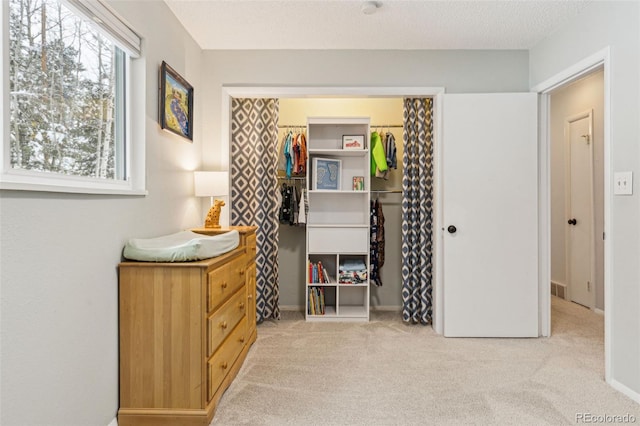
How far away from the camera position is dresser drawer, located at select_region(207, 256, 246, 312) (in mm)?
1807

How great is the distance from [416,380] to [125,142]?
2183mm

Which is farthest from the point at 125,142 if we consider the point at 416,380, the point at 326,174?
the point at 416,380

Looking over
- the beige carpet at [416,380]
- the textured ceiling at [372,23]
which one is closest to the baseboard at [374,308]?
the beige carpet at [416,380]

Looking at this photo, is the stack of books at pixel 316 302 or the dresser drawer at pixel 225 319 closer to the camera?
the dresser drawer at pixel 225 319

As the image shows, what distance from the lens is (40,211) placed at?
1.30 meters

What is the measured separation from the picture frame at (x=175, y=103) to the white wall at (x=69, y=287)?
0.21 ft

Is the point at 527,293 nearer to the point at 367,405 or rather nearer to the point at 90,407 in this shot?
the point at 367,405

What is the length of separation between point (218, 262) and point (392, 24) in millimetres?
2081

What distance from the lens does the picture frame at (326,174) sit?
11.7ft

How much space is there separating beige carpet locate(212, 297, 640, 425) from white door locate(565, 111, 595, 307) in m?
0.85

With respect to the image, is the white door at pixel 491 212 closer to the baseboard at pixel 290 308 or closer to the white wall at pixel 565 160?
the white wall at pixel 565 160

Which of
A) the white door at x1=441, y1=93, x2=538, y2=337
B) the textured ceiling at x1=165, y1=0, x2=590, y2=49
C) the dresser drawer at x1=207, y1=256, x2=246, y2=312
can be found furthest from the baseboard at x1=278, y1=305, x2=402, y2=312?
the textured ceiling at x1=165, y1=0, x2=590, y2=49

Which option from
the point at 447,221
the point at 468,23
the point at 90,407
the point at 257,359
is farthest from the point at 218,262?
the point at 468,23

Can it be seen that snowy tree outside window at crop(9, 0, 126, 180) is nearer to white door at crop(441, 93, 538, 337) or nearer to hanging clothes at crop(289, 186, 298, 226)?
hanging clothes at crop(289, 186, 298, 226)
